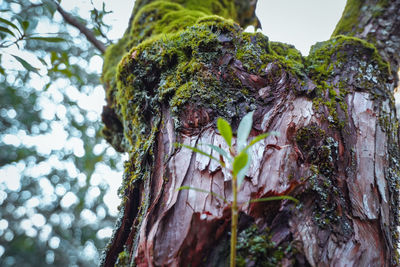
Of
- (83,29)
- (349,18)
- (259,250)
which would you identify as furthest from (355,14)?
(83,29)

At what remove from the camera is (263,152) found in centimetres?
83

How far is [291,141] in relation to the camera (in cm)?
88

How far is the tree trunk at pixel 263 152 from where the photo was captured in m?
0.69

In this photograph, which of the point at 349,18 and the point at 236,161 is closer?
the point at 236,161

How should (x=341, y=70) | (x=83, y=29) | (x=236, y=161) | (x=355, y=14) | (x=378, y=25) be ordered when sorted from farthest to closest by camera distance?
(x=83, y=29) < (x=355, y=14) < (x=378, y=25) < (x=341, y=70) < (x=236, y=161)

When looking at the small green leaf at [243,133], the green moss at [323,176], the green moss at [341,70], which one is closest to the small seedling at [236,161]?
the small green leaf at [243,133]

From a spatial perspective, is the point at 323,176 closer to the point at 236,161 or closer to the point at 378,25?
the point at 236,161

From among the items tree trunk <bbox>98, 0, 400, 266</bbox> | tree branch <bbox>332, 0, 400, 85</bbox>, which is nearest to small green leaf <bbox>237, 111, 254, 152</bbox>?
tree trunk <bbox>98, 0, 400, 266</bbox>

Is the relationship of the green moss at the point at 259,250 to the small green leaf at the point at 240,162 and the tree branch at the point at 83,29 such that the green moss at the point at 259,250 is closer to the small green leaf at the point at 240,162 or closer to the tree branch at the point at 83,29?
the small green leaf at the point at 240,162

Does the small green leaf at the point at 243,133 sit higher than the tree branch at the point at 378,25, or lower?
lower

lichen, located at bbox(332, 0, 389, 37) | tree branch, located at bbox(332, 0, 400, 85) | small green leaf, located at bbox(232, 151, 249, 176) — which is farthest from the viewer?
lichen, located at bbox(332, 0, 389, 37)

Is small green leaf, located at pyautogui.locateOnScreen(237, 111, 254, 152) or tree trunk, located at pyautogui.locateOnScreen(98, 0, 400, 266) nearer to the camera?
small green leaf, located at pyautogui.locateOnScreen(237, 111, 254, 152)

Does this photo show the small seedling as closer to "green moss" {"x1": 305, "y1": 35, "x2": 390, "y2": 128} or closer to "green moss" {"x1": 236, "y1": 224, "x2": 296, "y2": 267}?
"green moss" {"x1": 236, "y1": 224, "x2": 296, "y2": 267}

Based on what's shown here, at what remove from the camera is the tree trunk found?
0.69 metres
